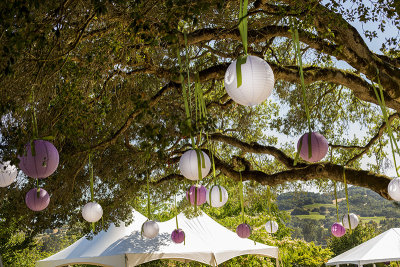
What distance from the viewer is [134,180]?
7.27 meters

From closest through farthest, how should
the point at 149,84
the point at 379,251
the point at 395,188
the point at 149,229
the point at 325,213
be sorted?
the point at 395,188, the point at 149,84, the point at 149,229, the point at 379,251, the point at 325,213

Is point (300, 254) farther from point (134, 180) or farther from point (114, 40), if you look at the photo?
point (114, 40)

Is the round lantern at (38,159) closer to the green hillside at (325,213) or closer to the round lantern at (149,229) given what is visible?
the round lantern at (149,229)

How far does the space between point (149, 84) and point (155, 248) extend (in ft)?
12.9

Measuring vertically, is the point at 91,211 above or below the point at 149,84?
below

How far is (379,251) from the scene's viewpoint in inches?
348

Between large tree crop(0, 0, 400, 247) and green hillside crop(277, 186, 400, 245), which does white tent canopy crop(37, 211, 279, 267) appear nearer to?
large tree crop(0, 0, 400, 247)

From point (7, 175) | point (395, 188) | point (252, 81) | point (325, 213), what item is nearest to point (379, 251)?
point (395, 188)

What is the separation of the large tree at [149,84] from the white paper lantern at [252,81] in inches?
11.3

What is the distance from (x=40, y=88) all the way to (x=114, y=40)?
2.89 feet

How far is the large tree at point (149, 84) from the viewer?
2.90 metres

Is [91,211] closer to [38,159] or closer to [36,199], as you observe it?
[36,199]

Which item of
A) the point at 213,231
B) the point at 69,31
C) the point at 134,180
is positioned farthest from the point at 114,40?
the point at 213,231

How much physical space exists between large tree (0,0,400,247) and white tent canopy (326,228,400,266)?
5.53ft
